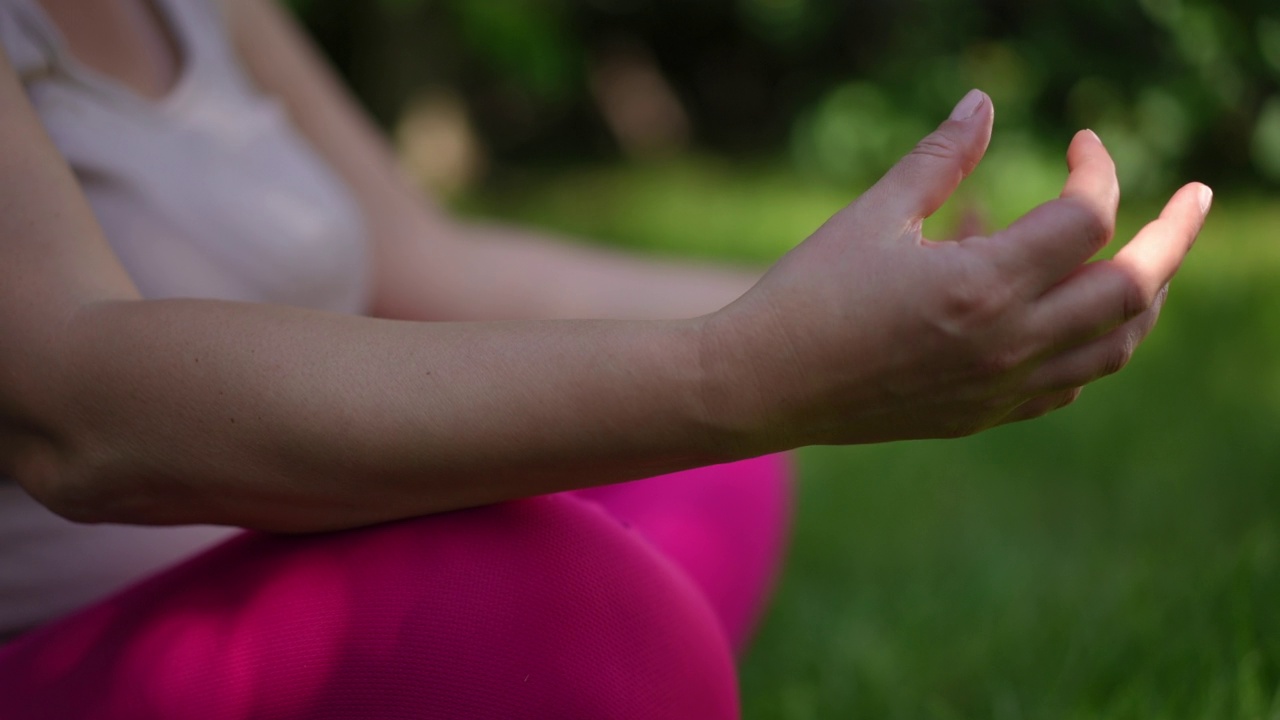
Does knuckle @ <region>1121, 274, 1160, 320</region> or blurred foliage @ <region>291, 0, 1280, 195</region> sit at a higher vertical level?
blurred foliage @ <region>291, 0, 1280, 195</region>

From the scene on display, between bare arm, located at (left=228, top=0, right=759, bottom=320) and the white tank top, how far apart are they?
0.23 m

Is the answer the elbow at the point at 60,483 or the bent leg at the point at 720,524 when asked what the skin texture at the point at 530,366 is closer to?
the elbow at the point at 60,483

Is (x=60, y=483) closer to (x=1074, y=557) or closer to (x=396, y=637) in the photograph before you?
(x=396, y=637)

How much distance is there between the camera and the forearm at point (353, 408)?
2.35 feet

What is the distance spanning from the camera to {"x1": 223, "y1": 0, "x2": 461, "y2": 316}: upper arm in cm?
155

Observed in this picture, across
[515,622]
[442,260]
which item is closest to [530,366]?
[515,622]

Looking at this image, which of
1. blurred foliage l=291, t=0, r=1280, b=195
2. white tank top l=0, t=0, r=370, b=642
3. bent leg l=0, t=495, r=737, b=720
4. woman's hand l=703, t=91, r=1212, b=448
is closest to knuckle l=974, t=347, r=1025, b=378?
woman's hand l=703, t=91, r=1212, b=448

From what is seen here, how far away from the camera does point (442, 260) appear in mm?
1602

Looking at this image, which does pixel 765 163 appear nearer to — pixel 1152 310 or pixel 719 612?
pixel 719 612

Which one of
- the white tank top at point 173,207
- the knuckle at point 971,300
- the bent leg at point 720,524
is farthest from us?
the bent leg at point 720,524

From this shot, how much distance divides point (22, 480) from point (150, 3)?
651 millimetres

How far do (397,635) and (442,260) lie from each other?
2.90ft

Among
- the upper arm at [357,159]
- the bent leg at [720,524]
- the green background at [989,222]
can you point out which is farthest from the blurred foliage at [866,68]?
the bent leg at [720,524]

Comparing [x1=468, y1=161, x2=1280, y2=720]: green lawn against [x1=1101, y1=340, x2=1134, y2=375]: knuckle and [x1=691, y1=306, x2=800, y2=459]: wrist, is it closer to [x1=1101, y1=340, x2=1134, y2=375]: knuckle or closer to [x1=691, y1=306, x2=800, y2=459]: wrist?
[x1=1101, y1=340, x2=1134, y2=375]: knuckle
